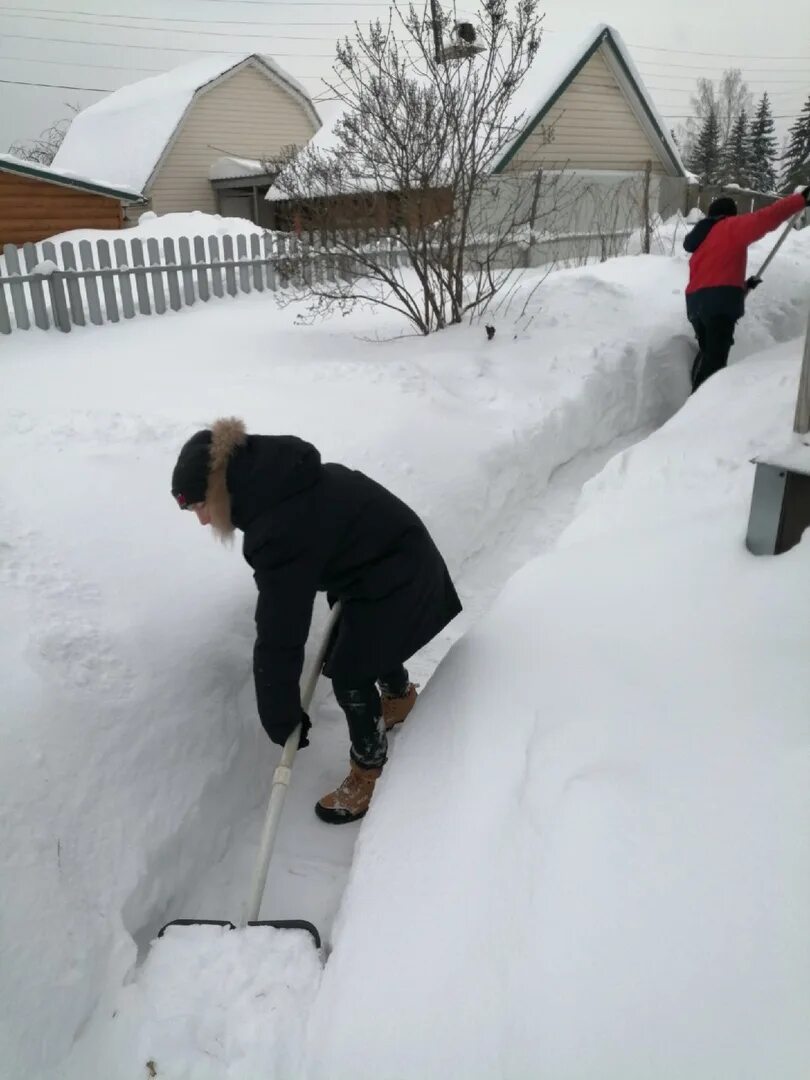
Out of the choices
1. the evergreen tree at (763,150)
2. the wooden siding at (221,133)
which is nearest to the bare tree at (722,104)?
the evergreen tree at (763,150)

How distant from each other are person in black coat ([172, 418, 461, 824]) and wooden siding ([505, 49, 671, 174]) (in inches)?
546

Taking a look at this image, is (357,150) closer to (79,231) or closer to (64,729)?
(64,729)

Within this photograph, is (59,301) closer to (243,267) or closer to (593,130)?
(243,267)

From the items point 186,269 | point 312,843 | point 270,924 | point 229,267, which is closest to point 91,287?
point 186,269

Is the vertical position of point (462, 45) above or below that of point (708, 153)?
below

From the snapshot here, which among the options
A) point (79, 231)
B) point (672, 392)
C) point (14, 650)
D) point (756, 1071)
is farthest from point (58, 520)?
point (79, 231)

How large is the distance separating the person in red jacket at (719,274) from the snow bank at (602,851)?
3.38 m

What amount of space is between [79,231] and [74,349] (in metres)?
7.58

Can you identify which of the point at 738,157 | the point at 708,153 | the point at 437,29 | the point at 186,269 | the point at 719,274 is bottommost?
the point at 186,269

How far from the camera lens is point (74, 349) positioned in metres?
6.79

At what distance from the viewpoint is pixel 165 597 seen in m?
2.96

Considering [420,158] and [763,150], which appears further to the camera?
[763,150]

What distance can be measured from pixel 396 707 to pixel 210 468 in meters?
1.37

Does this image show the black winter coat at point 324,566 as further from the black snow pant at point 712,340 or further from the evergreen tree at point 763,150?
the evergreen tree at point 763,150
